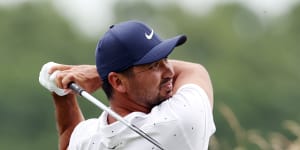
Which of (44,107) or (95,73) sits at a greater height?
(95,73)

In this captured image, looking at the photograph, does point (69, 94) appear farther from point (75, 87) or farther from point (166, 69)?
point (166, 69)

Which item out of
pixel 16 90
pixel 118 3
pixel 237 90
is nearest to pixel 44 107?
pixel 16 90

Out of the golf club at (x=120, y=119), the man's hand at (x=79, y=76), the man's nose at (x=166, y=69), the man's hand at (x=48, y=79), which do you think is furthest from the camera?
the man's hand at (x=48, y=79)

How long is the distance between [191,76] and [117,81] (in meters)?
0.32

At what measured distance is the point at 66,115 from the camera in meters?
6.57

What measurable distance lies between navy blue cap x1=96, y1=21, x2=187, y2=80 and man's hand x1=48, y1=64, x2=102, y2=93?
4.7 inches

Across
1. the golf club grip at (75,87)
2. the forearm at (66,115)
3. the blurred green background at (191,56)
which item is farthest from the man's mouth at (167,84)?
the blurred green background at (191,56)

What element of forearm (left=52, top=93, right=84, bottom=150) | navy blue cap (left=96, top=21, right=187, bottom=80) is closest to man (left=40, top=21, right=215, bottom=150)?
navy blue cap (left=96, top=21, right=187, bottom=80)

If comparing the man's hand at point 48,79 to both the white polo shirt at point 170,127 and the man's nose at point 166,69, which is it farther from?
the man's nose at point 166,69

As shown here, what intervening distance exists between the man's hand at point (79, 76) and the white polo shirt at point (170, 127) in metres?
0.19

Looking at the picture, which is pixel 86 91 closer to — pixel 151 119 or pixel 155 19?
pixel 151 119

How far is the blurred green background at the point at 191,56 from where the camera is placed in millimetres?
26156

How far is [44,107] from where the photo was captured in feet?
91.0

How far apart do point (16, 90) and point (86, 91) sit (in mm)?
23035
